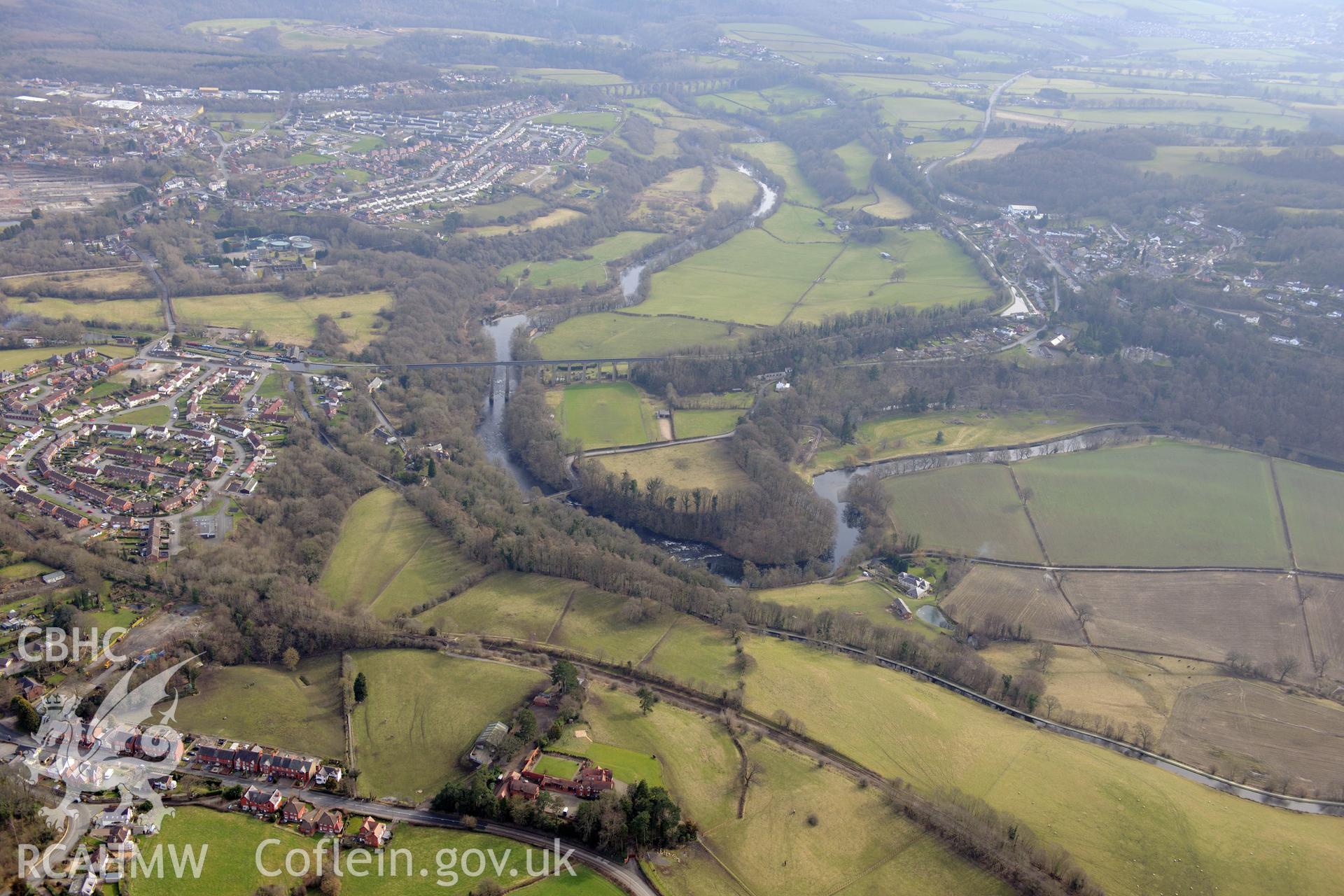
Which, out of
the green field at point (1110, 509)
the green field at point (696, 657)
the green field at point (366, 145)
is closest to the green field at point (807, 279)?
the green field at point (1110, 509)

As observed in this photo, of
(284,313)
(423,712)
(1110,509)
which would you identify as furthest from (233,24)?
(1110,509)

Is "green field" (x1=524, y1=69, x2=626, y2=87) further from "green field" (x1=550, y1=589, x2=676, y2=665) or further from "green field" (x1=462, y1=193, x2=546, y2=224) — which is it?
"green field" (x1=550, y1=589, x2=676, y2=665)

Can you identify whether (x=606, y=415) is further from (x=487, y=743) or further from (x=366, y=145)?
(x=366, y=145)

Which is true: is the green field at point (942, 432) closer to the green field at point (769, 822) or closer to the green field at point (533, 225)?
the green field at point (769, 822)

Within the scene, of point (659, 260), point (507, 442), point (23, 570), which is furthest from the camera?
point (659, 260)

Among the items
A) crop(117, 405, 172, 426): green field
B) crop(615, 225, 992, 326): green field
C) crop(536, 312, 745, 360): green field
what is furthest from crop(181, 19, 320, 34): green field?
crop(117, 405, 172, 426): green field

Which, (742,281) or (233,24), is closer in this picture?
(742,281)
